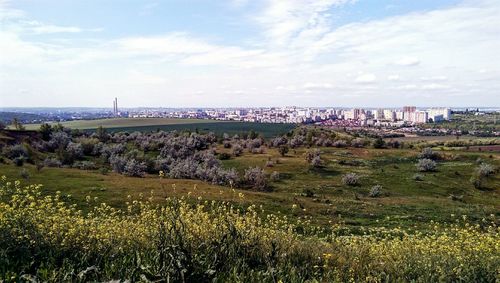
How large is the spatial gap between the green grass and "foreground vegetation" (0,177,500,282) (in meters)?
1.03

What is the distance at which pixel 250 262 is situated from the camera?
23.1 ft

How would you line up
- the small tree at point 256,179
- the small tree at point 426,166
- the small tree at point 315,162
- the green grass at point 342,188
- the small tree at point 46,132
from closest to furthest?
the green grass at point 342,188 → the small tree at point 256,179 → the small tree at point 426,166 → the small tree at point 315,162 → the small tree at point 46,132

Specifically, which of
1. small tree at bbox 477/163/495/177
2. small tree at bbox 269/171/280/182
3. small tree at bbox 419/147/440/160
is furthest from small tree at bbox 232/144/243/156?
small tree at bbox 477/163/495/177

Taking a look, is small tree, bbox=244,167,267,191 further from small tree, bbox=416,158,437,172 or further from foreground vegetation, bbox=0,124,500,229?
small tree, bbox=416,158,437,172

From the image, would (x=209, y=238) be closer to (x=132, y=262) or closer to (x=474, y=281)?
(x=132, y=262)

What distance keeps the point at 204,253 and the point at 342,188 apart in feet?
108

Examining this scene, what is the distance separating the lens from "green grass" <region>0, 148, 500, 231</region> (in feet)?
78.7

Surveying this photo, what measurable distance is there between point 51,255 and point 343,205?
24187 mm

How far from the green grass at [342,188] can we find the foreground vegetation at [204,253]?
1027 mm

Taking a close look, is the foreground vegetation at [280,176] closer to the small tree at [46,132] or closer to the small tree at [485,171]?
the small tree at [46,132]

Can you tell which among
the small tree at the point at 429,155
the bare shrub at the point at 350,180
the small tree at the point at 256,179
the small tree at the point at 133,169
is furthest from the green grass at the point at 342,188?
the small tree at the point at 133,169

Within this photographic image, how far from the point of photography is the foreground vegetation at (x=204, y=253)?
19.6 ft

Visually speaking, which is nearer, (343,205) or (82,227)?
(82,227)

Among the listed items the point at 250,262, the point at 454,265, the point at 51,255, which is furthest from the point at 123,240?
the point at 454,265
